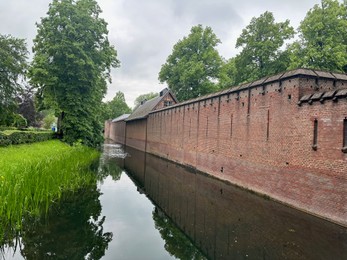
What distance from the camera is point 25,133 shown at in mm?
16688

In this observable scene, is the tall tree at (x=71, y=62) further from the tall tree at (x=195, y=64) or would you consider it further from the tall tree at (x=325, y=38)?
the tall tree at (x=325, y=38)

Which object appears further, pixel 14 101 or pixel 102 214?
pixel 14 101

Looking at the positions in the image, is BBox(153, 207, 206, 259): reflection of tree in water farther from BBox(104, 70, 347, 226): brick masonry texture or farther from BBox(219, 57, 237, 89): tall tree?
BBox(219, 57, 237, 89): tall tree

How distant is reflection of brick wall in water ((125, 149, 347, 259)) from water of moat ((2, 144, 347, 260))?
0.02m

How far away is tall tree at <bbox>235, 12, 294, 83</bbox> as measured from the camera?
24219 millimetres

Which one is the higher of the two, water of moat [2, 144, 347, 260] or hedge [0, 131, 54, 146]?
hedge [0, 131, 54, 146]

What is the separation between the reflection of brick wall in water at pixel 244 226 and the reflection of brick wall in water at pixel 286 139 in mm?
728

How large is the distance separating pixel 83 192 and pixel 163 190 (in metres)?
3.40

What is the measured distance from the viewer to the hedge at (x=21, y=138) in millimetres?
13891

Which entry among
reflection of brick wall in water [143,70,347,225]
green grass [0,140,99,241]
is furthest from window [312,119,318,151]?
green grass [0,140,99,241]

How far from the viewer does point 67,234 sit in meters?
6.39

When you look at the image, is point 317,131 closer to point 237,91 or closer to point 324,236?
point 324,236

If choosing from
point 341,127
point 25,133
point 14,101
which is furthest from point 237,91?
point 14,101

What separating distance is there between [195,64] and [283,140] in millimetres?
21663
